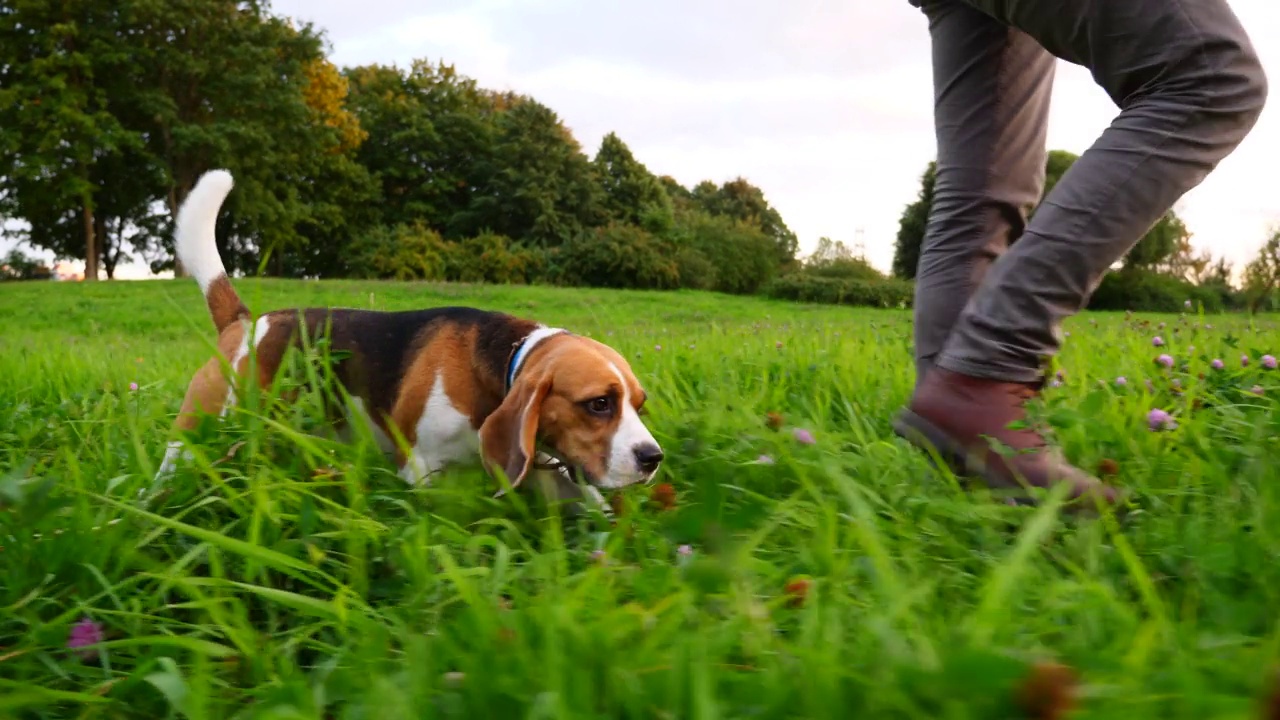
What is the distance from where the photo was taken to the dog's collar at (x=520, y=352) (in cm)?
320

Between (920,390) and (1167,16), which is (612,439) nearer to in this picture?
(920,390)

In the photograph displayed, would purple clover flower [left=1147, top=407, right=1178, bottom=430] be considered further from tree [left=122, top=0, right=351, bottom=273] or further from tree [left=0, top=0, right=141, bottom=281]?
tree [left=122, top=0, right=351, bottom=273]

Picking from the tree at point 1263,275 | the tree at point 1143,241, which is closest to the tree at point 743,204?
the tree at point 1143,241

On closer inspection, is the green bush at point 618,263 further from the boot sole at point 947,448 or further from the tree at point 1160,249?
the boot sole at point 947,448

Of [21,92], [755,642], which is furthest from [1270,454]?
[21,92]

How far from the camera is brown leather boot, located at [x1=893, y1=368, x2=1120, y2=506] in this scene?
230 centimetres

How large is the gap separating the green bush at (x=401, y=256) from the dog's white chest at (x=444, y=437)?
29.8 m

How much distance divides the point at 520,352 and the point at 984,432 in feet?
5.33

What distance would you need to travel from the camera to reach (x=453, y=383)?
331 centimetres

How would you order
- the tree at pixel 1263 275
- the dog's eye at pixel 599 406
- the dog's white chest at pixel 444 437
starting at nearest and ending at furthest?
the dog's eye at pixel 599 406 → the dog's white chest at pixel 444 437 → the tree at pixel 1263 275

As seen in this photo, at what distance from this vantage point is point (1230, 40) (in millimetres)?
2246

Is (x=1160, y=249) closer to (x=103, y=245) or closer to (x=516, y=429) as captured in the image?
(x=516, y=429)

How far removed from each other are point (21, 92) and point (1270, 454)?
115ft

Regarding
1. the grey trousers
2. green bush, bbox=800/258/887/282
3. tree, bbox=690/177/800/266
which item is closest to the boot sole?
the grey trousers
